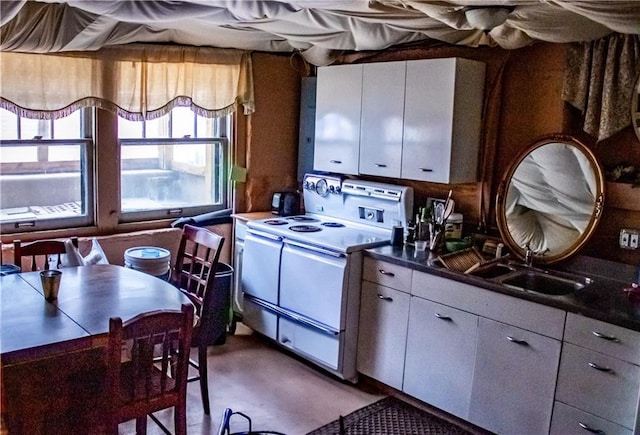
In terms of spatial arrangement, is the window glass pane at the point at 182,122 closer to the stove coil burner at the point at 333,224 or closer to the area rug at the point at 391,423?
the stove coil burner at the point at 333,224

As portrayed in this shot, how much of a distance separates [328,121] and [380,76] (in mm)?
574

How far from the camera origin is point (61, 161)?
394 centimetres

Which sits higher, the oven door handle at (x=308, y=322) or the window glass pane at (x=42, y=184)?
the window glass pane at (x=42, y=184)

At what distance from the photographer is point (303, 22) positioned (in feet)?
10.6

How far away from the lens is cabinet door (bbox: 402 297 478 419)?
321 centimetres

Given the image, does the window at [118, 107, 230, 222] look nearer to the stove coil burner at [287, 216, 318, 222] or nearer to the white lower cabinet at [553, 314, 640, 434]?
the stove coil burner at [287, 216, 318, 222]

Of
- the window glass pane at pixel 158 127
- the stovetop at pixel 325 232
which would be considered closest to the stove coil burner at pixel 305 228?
the stovetop at pixel 325 232

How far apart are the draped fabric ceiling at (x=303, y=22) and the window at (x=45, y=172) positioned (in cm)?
53

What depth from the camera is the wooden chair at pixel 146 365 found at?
2.26m

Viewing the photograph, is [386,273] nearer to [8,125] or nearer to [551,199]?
[551,199]

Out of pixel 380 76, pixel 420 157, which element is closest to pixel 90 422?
pixel 420 157

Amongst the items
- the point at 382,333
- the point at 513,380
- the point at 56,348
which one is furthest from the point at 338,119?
the point at 56,348

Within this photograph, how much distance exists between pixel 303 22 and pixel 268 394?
214 centimetres

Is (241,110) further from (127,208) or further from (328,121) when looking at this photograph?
(127,208)
